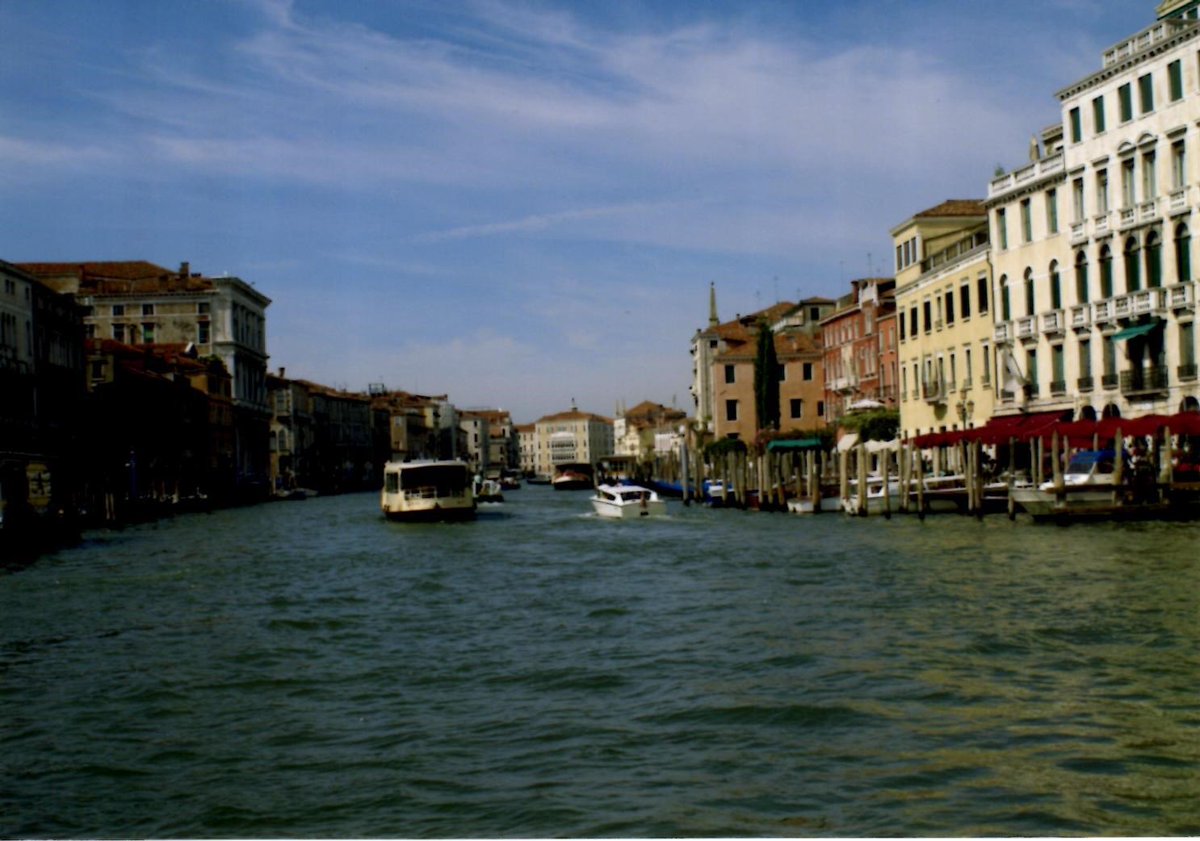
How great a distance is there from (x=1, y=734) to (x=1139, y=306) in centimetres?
2841

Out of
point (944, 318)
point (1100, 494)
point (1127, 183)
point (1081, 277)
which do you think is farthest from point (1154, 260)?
point (944, 318)

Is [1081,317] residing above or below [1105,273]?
below

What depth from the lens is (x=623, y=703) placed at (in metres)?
10.7

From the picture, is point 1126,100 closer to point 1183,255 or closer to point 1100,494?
point 1183,255

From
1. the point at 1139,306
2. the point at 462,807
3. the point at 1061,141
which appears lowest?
the point at 462,807

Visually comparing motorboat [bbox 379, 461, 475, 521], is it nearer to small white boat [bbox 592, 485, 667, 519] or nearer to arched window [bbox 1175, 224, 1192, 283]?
small white boat [bbox 592, 485, 667, 519]

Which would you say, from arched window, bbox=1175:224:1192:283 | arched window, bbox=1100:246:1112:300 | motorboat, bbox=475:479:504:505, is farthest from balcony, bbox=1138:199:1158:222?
motorboat, bbox=475:479:504:505

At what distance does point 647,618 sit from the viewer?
15852 millimetres

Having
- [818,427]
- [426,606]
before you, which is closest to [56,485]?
[426,606]

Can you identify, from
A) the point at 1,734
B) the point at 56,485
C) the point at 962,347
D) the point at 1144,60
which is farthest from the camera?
the point at 962,347

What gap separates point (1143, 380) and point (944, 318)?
1215 centimetres

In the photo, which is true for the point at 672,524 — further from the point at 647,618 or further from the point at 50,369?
the point at 50,369

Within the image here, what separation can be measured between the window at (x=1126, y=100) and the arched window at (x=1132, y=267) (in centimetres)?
285

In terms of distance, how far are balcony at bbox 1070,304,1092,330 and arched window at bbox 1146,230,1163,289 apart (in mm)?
2462
